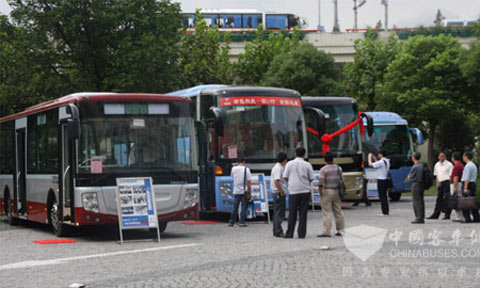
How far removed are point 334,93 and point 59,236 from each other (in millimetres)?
39230

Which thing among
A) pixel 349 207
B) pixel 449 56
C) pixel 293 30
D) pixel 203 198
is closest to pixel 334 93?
pixel 449 56

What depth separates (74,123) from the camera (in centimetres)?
1648

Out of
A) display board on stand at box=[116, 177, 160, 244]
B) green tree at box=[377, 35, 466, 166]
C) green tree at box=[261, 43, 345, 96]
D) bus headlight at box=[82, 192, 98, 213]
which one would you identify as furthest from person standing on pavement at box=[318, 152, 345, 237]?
green tree at box=[261, 43, 345, 96]

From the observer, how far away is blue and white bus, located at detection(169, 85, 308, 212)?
2217cm

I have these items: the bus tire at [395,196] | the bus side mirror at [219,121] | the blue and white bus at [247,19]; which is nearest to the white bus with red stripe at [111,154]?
the bus side mirror at [219,121]

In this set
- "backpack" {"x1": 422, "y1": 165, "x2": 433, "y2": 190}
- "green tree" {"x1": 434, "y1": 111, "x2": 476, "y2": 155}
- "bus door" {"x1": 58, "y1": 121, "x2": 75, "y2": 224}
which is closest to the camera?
"bus door" {"x1": 58, "y1": 121, "x2": 75, "y2": 224}

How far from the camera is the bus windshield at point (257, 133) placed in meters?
22.2

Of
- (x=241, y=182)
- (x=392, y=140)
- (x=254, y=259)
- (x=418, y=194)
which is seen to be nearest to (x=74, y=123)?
(x=254, y=259)

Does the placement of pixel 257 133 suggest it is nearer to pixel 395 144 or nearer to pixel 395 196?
pixel 395 144

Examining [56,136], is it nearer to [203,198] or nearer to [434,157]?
[203,198]

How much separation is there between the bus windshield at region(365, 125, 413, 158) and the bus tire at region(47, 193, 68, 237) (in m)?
16.6

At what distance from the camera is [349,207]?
95.3 feet

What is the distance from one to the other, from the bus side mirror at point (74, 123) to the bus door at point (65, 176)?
654mm

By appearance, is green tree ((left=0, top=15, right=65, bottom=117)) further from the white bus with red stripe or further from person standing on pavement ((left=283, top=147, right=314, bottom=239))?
person standing on pavement ((left=283, top=147, right=314, bottom=239))
